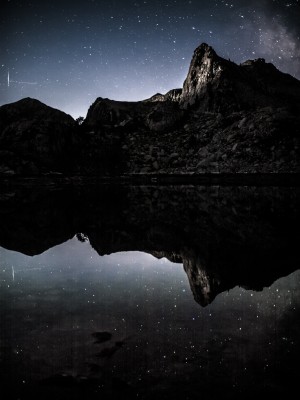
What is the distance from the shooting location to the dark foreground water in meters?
3.36

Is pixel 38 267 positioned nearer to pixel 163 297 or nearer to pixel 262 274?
pixel 163 297

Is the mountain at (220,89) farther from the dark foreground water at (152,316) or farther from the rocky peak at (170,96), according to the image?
the dark foreground water at (152,316)

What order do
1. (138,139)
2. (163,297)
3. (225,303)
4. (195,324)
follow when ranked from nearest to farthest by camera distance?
(195,324)
(225,303)
(163,297)
(138,139)

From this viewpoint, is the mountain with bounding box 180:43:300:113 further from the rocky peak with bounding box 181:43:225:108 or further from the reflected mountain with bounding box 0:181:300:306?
the reflected mountain with bounding box 0:181:300:306

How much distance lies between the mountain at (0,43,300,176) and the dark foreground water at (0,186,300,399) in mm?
53843

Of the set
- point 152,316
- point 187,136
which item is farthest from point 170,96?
point 152,316

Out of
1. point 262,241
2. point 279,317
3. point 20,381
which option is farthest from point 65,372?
point 262,241

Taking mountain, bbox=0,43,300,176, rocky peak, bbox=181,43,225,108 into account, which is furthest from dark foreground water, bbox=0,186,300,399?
rocky peak, bbox=181,43,225,108

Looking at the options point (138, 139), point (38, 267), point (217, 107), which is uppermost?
point (217, 107)

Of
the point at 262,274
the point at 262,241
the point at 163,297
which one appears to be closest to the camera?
the point at 163,297

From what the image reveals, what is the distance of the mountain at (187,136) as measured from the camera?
67000 millimetres

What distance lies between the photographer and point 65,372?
3561mm

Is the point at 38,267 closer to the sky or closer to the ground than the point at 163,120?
closer to the ground

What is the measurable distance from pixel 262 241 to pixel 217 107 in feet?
299
